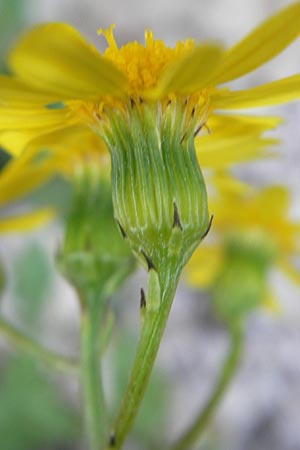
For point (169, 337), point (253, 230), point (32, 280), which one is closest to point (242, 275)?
point (253, 230)

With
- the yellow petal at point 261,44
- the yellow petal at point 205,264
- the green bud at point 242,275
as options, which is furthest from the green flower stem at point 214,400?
the yellow petal at point 261,44

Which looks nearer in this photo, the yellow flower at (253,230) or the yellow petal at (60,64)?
the yellow petal at (60,64)

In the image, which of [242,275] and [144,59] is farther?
[242,275]

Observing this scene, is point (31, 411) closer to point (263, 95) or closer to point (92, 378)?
point (92, 378)

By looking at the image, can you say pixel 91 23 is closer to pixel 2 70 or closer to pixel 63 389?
pixel 2 70

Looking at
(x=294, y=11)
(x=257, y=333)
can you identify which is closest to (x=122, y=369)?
(x=257, y=333)

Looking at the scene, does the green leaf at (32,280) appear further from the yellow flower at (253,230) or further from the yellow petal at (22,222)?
the yellow petal at (22,222)
